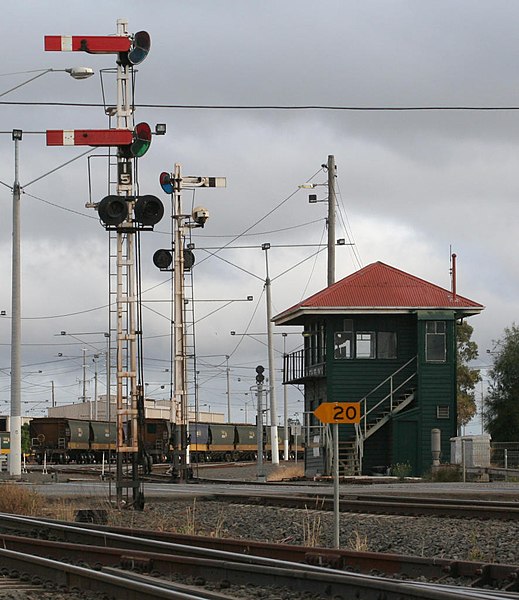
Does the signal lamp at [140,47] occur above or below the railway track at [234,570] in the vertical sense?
above

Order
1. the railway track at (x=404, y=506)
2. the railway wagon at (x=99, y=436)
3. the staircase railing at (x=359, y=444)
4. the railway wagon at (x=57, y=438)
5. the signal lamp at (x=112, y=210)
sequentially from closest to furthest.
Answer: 1. the railway track at (x=404, y=506)
2. the signal lamp at (x=112, y=210)
3. the staircase railing at (x=359, y=444)
4. the railway wagon at (x=57, y=438)
5. the railway wagon at (x=99, y=436)

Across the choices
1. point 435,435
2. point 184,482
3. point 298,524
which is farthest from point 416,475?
point 298,524

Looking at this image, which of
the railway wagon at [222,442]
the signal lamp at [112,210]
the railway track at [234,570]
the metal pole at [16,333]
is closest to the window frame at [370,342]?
the metal pole at [16,333]

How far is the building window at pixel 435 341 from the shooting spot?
44.0 metres

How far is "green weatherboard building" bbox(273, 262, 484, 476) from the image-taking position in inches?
1714

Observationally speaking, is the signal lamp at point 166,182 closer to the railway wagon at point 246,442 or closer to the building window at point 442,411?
the building window at point 442,411

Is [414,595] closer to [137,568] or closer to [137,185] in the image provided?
[137,568]

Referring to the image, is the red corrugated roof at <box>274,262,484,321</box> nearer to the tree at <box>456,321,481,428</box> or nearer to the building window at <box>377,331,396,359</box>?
the building window at <box>377,331,396,359</box>

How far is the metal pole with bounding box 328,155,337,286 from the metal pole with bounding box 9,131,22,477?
40.6 feet

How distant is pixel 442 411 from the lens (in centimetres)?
4362

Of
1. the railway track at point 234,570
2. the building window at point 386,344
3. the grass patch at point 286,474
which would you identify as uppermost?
the building window at point 386,344

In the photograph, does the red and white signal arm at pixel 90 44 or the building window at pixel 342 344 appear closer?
the red and white signal arm at pixel 90 44

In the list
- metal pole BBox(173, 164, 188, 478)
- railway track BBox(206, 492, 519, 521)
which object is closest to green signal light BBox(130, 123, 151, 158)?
railway track BBox(206, 492, 519, 521)

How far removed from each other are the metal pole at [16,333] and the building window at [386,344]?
1344cm
